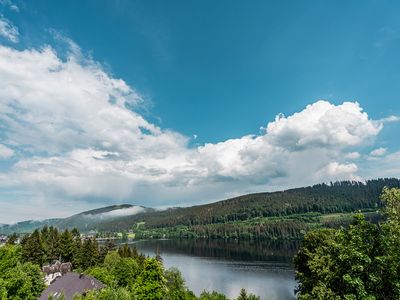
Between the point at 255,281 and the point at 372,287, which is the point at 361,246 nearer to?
the point at 372,287

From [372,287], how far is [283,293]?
240 feet

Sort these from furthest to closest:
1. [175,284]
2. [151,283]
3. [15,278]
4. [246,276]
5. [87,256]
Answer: [246,276] → [87,256] → [175,284] → [151,283] → [15,278]

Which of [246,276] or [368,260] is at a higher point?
[368,260]

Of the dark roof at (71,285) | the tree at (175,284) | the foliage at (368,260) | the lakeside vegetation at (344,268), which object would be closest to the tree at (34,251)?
the lakeside vegetation at (344,268)

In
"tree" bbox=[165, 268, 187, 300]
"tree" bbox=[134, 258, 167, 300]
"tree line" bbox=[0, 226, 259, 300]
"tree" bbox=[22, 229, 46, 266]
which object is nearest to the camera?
"tree line" bbox=[0, 226, 259, 300]

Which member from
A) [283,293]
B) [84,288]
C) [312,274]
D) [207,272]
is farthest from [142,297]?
[207,272]

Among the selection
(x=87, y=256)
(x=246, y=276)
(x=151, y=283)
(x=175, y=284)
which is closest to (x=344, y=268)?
(x=151, y=283)

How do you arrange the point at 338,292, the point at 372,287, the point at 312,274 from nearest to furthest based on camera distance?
the point at 372,287, the point at 338,292, the point at 312,274

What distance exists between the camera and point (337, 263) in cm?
2161

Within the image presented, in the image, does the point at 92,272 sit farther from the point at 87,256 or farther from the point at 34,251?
the point at 34,251

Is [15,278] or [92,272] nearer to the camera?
[15,278]

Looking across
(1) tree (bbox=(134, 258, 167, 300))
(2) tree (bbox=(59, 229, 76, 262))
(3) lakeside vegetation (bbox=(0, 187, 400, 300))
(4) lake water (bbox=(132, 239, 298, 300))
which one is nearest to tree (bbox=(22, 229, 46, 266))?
(2) tree (bbox=(59, 229, 76, 262))

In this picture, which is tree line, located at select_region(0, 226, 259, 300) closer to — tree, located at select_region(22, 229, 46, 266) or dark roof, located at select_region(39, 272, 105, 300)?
tree, located at select_region(22, 229, 46, 266)

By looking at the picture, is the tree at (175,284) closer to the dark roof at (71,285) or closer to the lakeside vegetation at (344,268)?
the lakeside vegetation at (344,268)
